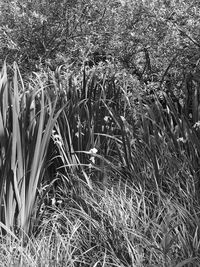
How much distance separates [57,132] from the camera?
3.56 meters

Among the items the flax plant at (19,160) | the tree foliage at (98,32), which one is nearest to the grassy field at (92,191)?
the flax plant at (19,160)

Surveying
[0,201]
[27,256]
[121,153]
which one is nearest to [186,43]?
[121,153]

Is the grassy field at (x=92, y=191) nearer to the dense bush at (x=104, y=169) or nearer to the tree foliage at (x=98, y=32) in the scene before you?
the dense bush at (x=104, y=169)

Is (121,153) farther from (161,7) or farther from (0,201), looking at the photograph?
(161,7)

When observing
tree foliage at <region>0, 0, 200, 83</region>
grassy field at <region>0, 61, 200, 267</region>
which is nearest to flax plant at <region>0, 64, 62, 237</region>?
grassy field at <region>0, 61, 200, 267</region>

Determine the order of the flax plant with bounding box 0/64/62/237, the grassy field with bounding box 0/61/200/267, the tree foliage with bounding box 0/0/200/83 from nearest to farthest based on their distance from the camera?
1. the grassy field with bounding box 0/61/200/267
2. the flax plant with bounding box 0/64/62/237
3. the tree foliage with bounding box 0/0/200/83

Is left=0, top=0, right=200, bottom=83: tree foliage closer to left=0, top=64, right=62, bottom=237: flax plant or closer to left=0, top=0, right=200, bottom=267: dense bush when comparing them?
left=0, top=0, right=200, bottom=267: dense bush

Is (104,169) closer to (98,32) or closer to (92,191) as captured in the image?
(92,191)

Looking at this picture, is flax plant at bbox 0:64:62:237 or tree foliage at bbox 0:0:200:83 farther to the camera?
tree foliage at bbox 0:0:200:83

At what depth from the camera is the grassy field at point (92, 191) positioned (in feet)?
7.92

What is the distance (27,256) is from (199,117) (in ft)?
5.78

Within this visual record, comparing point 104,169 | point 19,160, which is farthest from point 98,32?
point 19,160

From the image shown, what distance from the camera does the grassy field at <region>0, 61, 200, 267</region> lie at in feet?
7.92

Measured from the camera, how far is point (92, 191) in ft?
9.95
